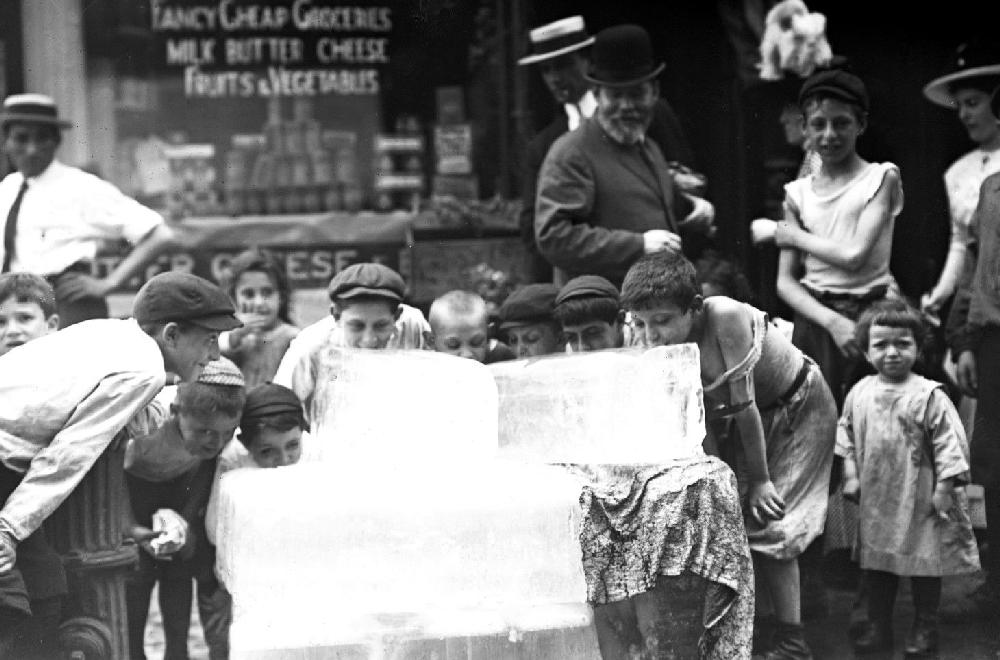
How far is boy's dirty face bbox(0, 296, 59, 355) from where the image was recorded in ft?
16.4

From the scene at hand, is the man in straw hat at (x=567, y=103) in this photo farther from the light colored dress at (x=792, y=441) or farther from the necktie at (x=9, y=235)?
the necktie at (x=9, y=235)

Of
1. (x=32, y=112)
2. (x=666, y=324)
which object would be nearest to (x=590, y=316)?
(x=666, y=324)

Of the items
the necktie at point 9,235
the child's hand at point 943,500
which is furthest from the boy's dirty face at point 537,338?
the necktie at point 9,235

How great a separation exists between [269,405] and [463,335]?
712mm

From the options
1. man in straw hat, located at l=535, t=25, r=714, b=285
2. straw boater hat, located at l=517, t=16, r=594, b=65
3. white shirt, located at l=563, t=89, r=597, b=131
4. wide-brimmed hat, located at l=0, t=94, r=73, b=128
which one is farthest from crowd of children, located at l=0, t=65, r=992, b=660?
wide-brimmed hat, located at l=0, t=94, r=73, b=128

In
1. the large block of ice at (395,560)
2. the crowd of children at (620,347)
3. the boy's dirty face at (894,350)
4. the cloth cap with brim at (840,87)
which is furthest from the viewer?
the cloth cap with brim at (840,87)

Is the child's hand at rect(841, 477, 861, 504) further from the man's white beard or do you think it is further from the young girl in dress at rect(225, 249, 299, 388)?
the young girl in dress at rect(225, 249, 299, 388)

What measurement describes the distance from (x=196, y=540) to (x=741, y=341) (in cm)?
169

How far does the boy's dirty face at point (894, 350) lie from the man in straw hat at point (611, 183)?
735 mm

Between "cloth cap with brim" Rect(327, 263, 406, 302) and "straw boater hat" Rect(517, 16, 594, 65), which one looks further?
"straw boater hat" Rect(517, 16, 594, 65)

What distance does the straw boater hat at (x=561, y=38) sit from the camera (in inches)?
257

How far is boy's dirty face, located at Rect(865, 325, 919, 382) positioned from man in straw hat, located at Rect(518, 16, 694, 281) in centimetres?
138

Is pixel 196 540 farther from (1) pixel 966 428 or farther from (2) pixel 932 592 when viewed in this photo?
(1) pixel 966 428

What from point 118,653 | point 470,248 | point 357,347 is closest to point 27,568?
point 118,653
